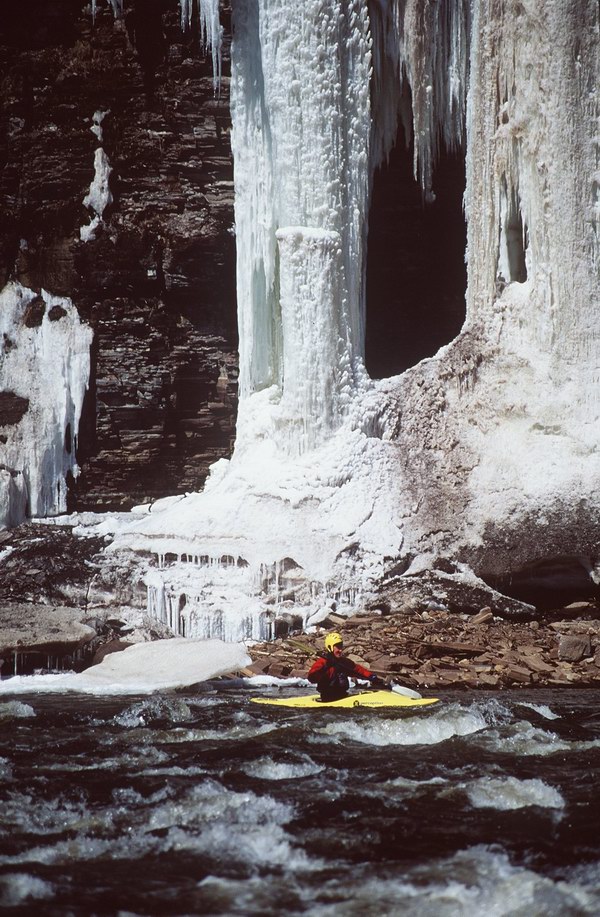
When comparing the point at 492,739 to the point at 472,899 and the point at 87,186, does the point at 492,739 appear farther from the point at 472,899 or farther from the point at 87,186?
the point at 87,186

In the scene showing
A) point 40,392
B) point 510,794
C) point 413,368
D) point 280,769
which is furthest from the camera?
point 40,392

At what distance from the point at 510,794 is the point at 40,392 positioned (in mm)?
7934

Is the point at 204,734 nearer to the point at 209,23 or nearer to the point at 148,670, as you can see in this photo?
the point at 148,670

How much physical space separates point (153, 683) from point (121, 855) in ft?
12.2

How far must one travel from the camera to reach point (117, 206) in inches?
422

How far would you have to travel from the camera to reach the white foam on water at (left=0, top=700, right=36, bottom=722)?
5.86 m

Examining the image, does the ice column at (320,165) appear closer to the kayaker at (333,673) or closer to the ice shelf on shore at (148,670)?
the ice shelf on shore at (148,670)

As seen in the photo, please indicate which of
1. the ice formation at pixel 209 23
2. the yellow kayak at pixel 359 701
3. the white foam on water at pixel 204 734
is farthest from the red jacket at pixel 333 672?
the ice formation at pixel 209 23

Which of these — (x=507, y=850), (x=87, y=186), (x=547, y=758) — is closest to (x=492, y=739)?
(x=547, y=758)

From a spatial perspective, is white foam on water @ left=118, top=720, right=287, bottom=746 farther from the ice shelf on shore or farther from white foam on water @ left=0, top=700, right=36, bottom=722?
the ice shelf on shore

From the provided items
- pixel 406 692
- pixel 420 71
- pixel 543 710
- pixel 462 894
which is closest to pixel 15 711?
pixel 406 692

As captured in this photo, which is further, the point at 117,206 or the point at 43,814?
the point at 117,206

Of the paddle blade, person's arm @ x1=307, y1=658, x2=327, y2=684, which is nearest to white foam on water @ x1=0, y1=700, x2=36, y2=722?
person's arm @ x1=307, y1=658, x2=327, y2=684

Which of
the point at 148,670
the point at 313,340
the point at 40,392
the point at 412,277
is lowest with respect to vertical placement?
the point at 148,670
